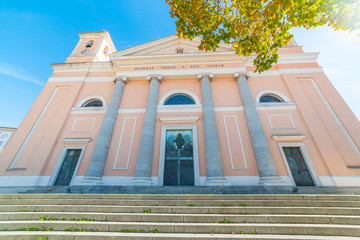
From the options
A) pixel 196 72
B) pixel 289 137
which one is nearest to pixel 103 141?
pixel 196 72

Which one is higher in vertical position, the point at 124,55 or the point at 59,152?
the point at 124,55

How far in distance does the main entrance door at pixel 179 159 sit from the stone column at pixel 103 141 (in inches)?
148

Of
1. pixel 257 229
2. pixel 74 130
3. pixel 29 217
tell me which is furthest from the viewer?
pixel 74 130

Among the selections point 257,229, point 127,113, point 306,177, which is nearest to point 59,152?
point 127,113

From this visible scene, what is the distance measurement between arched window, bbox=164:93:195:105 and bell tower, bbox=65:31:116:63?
28.7 ft

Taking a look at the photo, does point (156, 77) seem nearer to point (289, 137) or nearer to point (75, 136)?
point (75, 136)

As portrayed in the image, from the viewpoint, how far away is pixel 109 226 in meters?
3.52

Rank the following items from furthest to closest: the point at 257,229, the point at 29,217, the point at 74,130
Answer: the point at 74,130, the point at 29,217, the point at 257,229

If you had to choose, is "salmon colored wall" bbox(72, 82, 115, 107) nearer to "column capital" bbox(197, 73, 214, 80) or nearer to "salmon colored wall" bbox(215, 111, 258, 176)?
"column capital" bbox(197, 73, 214, 80)

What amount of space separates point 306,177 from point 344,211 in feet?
16.9

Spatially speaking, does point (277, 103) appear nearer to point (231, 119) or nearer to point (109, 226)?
point (231, 119)

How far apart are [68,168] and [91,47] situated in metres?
12.2

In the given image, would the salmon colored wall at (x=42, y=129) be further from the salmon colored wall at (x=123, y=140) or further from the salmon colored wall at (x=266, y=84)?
the salmon colored wall at (x=266, y=84)

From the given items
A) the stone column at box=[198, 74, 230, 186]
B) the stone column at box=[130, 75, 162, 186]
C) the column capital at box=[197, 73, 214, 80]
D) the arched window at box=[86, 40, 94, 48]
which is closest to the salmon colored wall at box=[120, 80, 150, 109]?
the stone column at box=[130, 75, 162, 186]
